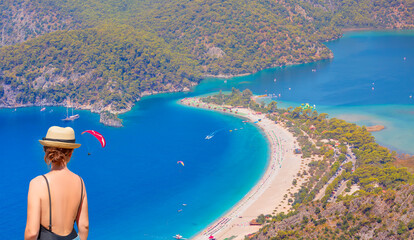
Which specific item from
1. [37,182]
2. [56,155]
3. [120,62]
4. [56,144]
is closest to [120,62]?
[120,62]

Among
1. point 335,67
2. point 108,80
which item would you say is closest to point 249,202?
point 108,80

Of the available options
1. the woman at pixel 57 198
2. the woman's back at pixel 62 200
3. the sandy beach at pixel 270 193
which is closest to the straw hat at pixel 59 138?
the woman at pixel 57 198

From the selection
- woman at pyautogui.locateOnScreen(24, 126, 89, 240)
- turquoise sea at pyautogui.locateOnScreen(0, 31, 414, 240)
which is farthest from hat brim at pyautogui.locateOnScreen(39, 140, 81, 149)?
turquoise sea at pyautogui.locateOnScreen(0, 31, 414, 240)

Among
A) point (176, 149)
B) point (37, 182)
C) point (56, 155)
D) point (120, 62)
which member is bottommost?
point (37, 182)

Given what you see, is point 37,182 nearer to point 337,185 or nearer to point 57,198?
point 57,198

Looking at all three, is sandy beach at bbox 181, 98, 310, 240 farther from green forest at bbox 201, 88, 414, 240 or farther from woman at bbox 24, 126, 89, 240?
woman at bbox 24, 126, 89, 240

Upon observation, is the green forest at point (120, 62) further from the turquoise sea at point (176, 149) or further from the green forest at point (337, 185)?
the green forest at point (337, 185)
